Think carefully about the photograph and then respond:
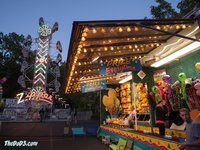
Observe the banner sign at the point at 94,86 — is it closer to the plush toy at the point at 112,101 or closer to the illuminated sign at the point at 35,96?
the plush toy at the point at 112,101

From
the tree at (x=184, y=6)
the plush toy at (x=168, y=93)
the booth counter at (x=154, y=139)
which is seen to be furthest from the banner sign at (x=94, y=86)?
the tree at (x=184, y=6)

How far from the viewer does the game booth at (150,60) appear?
5.39m

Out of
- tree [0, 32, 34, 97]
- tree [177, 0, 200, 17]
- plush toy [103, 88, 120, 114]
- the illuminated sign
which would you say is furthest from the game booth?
tree [0, 32, 34, 97]

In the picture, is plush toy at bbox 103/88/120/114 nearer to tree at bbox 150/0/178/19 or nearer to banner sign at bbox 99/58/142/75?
banner sign at bbox 99/58/142/75

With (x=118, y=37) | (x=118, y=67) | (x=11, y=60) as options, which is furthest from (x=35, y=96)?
(x=118, y=37)

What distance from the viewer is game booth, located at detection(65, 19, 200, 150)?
539 centimetres

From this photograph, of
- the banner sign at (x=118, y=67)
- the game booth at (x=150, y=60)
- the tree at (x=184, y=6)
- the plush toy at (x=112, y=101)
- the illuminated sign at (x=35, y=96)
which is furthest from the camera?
the illuminated sign at (x=35, y=96)

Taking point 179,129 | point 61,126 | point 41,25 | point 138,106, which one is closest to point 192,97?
point 179,129

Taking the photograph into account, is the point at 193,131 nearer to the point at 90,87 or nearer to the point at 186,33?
the point at 186,33

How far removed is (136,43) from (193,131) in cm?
415

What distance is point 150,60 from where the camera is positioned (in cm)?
884

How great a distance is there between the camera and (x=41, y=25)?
3797cm

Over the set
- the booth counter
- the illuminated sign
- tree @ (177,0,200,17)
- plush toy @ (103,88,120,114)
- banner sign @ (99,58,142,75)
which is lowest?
the booth counter

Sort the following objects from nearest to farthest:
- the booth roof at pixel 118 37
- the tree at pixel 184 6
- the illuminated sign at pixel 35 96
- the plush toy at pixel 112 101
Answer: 1. the booth roof at pixel 118 37
2. the plush toy at pixel 112 101
3. the tree at pixel 184 6
4. the illuminated sign at pixel 35 96
